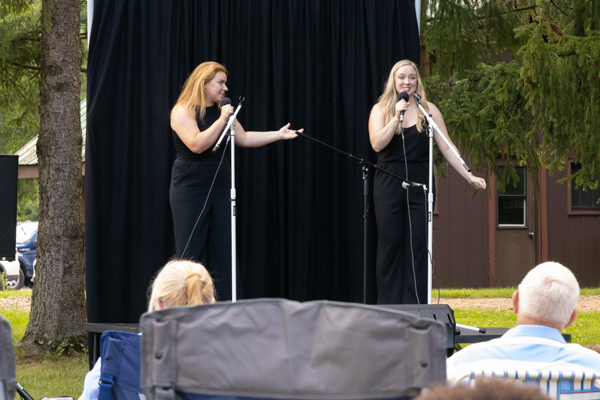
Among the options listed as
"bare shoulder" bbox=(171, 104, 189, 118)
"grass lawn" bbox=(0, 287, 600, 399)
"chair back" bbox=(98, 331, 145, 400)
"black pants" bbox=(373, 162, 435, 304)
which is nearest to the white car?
"grass lawn" bbox=(0, 287, 600, 399)

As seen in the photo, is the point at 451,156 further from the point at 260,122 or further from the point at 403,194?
the point at 260,122

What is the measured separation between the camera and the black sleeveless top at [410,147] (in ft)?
15.1

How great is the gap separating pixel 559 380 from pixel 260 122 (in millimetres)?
3632

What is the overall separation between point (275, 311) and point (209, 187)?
9.69 ft

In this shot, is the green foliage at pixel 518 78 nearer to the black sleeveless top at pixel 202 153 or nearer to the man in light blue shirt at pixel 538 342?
the black sleeveless top at pixel 202 153

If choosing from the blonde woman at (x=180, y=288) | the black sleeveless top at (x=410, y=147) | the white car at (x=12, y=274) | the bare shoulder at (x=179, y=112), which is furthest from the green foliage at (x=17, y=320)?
the white car at (x=12, y=274)

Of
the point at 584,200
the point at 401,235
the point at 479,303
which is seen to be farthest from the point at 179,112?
the point at 584,200

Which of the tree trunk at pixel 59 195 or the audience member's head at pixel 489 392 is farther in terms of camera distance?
the tree trunk at pixel 59 195

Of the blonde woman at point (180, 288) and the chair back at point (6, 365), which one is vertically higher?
the blonde woman at point (180, 288)

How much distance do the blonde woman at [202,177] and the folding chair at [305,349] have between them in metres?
2.79

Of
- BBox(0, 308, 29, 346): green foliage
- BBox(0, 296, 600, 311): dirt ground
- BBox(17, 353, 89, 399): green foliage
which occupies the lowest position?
BBox(0, 296, 600, 311): dirt ground

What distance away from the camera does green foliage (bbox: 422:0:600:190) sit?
5.07m

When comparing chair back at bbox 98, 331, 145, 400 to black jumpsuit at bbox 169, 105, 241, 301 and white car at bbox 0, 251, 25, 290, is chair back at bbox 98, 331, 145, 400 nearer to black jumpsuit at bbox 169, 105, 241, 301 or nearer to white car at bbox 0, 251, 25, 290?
black jumpsuit at bbox 169, 105, 241, 301

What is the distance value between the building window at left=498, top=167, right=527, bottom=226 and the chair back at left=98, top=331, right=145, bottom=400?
12303mm
